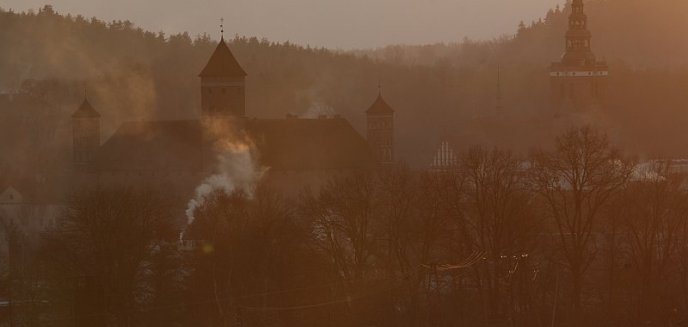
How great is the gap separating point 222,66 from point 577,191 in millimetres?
35451

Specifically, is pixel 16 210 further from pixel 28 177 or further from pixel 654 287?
pixel 654 287

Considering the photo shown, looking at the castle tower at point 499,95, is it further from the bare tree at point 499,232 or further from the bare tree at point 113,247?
the bare tree at point 113,247

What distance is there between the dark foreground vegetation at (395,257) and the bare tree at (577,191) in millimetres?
120

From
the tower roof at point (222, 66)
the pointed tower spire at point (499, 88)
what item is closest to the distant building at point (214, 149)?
the tower roof at point (222, 66)

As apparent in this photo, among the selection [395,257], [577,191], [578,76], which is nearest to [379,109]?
[578,76]

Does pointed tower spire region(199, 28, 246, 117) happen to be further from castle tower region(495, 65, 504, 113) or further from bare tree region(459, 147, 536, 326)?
castle tower region(495, 65, 504, 113)

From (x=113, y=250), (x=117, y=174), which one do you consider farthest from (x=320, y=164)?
(x=113, y=250)

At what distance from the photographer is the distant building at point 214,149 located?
88875 millimetres

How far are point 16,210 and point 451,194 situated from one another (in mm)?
31955

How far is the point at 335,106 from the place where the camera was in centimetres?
14350

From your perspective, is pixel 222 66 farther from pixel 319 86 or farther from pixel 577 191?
pixel 319 86

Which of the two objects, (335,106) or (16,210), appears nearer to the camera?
(16,210)

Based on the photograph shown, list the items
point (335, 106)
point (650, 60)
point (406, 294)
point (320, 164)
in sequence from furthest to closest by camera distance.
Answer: point (650, 60)
point (335, 106)
point (320, 164)
point (406, 294)

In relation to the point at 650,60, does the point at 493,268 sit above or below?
below
